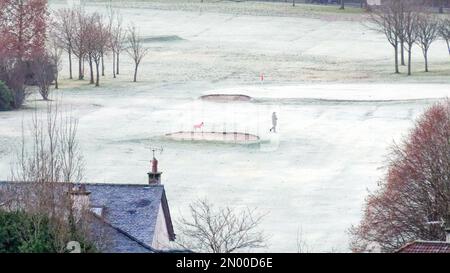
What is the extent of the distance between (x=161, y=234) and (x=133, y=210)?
3.17 ft

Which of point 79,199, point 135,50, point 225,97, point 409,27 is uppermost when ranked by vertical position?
point 409,27

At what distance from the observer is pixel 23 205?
87.7 feet

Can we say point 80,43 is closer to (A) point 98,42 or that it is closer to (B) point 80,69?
(A) point 98,42

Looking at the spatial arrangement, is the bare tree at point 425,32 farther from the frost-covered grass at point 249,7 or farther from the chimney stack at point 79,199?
the chimney stack at point 79,199

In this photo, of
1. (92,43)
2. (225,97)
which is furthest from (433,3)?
(225,97)

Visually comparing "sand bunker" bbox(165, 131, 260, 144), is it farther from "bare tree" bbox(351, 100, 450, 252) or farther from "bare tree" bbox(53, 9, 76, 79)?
"bare tree" bbox(53, 9, 76, 79)

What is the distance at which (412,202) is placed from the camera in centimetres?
3575

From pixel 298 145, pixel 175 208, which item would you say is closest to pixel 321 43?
pixel 298 145

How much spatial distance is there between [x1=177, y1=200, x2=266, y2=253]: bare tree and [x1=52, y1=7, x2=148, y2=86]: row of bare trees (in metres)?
39.6

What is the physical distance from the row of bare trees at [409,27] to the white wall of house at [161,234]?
5331 centimetres

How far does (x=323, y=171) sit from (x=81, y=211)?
87.2ft

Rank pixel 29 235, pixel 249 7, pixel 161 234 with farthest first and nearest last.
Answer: pixel 249 7 < pixel 161 234 < pixel 29 235
